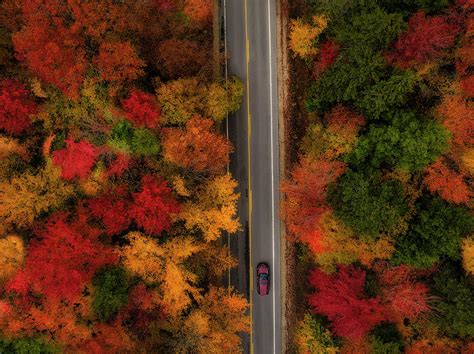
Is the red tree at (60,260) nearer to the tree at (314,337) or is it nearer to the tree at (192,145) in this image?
the tree at (192,145)

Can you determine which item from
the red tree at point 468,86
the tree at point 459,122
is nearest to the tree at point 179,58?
the tree at point 459,122

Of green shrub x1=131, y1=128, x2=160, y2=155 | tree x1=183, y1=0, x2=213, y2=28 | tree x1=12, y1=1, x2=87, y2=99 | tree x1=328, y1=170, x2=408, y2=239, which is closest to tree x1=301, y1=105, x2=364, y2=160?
tree x1=328, y1=170, x2=408, y2=239

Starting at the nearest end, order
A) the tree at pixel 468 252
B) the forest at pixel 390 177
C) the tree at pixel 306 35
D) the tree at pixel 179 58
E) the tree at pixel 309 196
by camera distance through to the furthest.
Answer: the forest at pixel 390 177, the tree at pixel 468 252, the tree at pixel 309 196, the tree at pixel 179 58, the tree at pixel 306 35

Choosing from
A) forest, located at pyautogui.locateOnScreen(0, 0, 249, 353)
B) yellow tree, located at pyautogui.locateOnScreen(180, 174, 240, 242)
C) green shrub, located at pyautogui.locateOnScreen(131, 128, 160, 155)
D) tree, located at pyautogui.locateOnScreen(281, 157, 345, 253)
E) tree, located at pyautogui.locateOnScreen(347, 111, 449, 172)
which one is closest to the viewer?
tree, located at pyautogui.locateOnScreen(347, 111, 449, 172)

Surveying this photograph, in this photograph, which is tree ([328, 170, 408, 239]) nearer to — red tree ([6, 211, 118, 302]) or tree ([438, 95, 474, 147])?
tree ([438, 95, 474, 147])

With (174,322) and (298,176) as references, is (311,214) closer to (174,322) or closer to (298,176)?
(298,176)

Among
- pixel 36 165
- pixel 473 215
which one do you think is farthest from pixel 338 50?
pixel 36 165

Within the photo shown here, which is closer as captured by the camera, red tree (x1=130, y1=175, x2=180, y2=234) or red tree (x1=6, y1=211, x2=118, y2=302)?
red tree (x1=6, y1=211, x2=118, y2=302)
